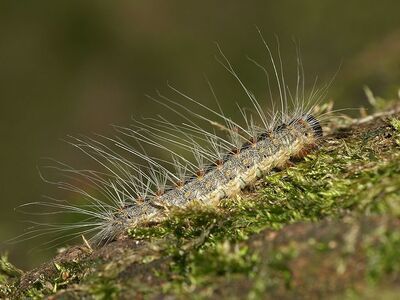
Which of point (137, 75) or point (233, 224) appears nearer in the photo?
point (233, 224)

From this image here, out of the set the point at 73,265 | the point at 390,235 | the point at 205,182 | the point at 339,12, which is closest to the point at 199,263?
the point at 390,235

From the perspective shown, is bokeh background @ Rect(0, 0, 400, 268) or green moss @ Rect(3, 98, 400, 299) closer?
green moss @ Rect(3, 98, 400, 299)

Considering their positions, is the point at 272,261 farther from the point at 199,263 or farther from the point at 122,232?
the point at 122,232

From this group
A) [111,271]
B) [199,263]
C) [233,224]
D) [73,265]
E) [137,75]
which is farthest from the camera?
[137,75]

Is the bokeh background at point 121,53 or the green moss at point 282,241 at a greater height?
the green moss at point 282,241

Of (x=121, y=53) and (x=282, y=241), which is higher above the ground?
(x=282, y=241)

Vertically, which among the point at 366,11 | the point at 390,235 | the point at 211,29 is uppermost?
the point at 390,235

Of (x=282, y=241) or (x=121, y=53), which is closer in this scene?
(x=282, y=241)

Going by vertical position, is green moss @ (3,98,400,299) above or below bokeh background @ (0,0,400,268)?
above
